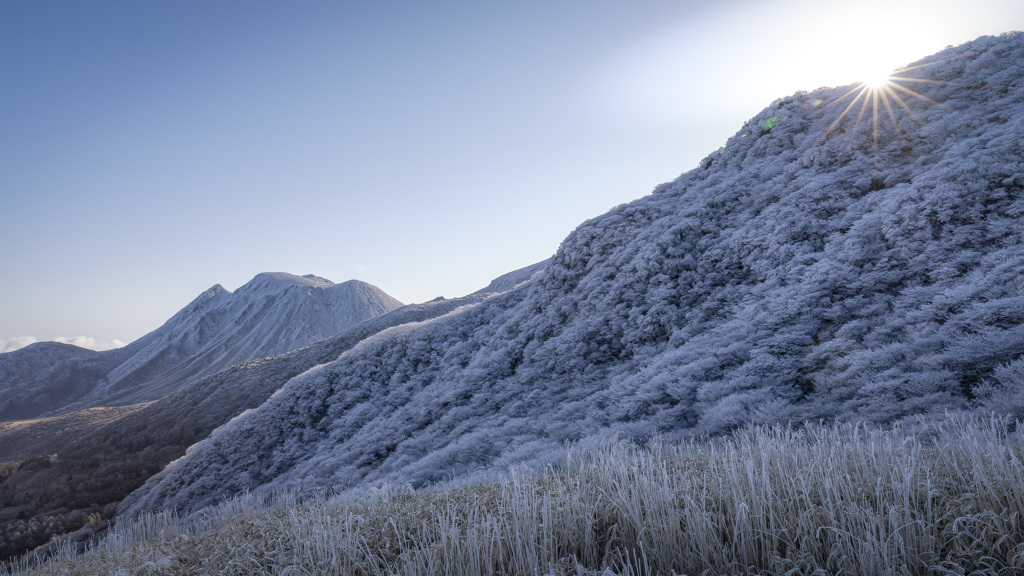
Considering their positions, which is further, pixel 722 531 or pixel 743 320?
pixel 743 320

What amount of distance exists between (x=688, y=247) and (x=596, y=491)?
15.1m

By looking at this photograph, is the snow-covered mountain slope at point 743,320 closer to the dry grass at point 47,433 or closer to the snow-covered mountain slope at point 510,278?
the dry grass at point 47,433

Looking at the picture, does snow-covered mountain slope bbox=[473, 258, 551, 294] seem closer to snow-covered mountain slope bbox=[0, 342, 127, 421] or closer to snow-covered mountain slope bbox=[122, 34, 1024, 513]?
snow-covered mountain slope bbox=[122, 34, 1024, 513]

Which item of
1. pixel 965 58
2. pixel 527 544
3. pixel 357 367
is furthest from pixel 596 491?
pixel 965 58

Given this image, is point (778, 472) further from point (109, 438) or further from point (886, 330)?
point (109, 438)

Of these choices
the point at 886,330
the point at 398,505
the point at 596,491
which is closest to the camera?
the point at 596,491

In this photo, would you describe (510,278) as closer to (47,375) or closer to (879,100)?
(879,100)

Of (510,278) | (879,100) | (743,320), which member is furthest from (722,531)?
(510,278)

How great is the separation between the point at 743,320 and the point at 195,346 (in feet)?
444

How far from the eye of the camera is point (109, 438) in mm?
28078

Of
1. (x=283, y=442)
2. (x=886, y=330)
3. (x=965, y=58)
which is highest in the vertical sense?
(x=965, y=58)

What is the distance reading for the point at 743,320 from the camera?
12586mm

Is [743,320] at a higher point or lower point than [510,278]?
lower

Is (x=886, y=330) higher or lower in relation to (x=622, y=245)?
lower
